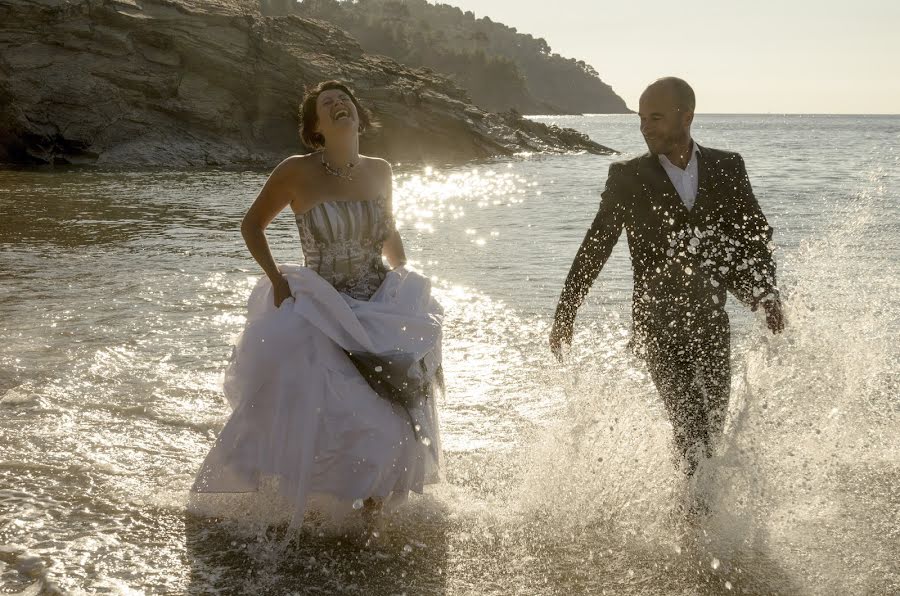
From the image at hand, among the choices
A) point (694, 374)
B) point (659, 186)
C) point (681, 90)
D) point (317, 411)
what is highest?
point (681, 90)

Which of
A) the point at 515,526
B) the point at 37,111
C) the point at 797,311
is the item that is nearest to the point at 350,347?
the point at 515,526

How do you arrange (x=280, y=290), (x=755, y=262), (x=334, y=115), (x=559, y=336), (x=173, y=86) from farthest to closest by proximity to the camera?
1. (x=173, y=86)
2. (x=559, y=336)
3. (x=334, y=115)
4. (x=280, y=290)
5. (x=755, y=262)

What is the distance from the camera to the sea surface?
13.5 feet

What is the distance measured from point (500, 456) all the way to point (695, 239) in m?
2.09

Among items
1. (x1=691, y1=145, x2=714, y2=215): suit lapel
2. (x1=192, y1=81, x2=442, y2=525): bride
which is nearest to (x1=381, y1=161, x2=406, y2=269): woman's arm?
(x1=192, y1=81, x2=442, y2=525): bride

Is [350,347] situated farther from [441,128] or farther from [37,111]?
[441,128]

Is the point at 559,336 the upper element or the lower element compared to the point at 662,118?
lower

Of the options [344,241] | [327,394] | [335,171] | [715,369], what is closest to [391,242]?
[344,241]

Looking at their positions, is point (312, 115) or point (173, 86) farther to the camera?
point (173, 86)

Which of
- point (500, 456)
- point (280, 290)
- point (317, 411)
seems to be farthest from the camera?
point (500, 456)

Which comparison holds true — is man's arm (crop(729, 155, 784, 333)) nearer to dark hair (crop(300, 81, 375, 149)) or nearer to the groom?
the groom

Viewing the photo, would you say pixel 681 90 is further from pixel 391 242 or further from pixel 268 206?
pixel 268 206

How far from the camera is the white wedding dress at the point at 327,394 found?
4.31 meters

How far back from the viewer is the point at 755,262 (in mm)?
4379
